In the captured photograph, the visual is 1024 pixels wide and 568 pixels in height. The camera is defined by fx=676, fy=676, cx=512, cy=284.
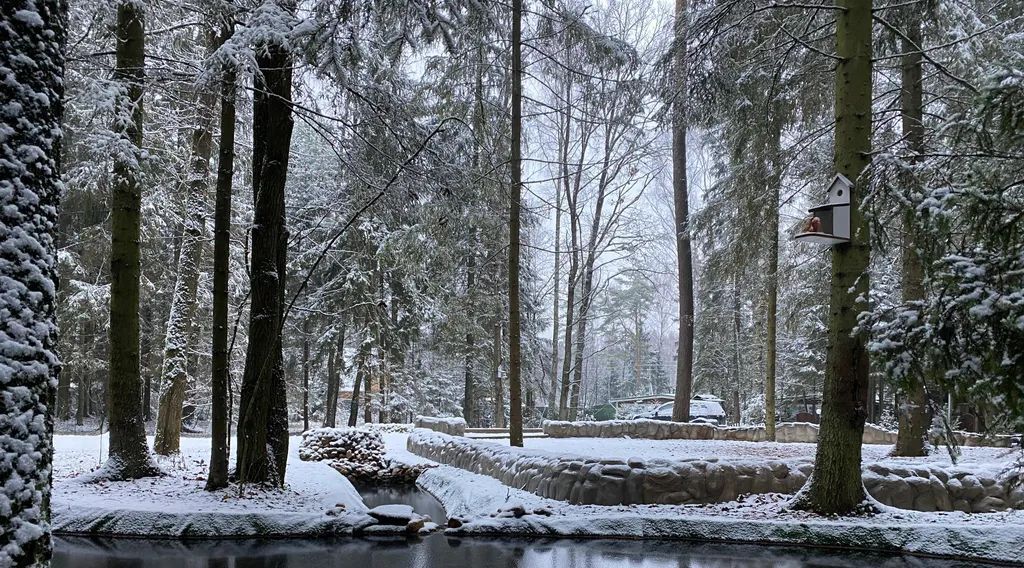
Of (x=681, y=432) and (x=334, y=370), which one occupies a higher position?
(x=334, y=370)

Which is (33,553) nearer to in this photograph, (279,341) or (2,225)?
(2,225)

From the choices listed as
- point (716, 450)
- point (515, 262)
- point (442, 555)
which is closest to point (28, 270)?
point (442, 555)

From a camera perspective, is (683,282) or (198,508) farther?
(683,282)

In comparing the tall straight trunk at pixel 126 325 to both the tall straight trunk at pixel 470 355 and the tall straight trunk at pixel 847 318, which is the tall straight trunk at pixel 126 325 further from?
the tall straight trunk at pixel 470 355

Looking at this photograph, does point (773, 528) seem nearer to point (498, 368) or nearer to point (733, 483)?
point (733, 483)

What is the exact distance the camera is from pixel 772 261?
13.7 meters

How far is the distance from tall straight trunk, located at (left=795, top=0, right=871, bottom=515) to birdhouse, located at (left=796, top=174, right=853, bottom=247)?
0.08m

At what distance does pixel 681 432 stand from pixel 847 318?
956 cm

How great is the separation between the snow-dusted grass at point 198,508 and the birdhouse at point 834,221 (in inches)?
219

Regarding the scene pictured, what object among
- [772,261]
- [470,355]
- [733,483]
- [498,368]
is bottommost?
[733,483]

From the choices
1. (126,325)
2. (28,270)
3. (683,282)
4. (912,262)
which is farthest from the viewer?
(683,282)

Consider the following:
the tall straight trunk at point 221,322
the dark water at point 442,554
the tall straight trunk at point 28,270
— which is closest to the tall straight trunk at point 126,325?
the tall straight trunk at point 221,322

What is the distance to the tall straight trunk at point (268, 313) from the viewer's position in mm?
7668

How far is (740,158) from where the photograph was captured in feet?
40.6
